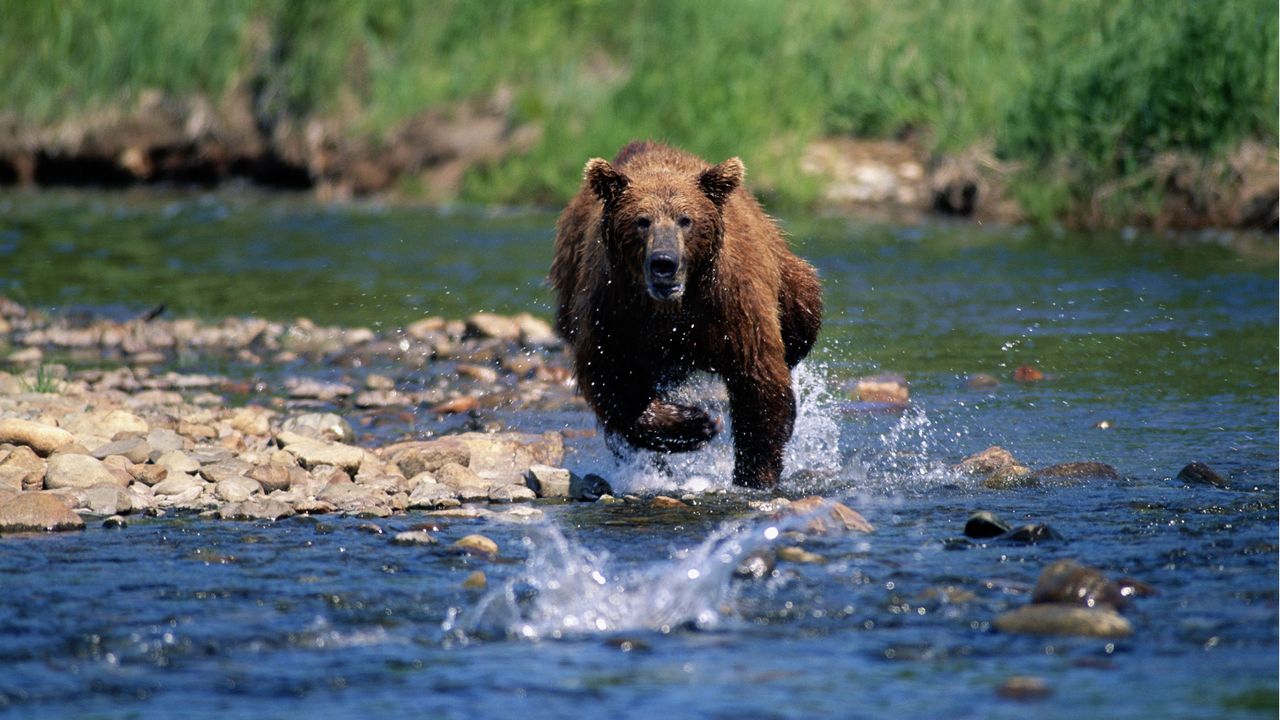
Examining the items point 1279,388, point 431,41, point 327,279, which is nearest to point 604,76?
point 431,41

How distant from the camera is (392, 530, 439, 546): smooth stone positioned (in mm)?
5699

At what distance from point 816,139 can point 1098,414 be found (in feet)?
37.3

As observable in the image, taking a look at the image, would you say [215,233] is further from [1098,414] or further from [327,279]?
[1098,414]

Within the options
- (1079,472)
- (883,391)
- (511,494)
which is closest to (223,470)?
(511,494)

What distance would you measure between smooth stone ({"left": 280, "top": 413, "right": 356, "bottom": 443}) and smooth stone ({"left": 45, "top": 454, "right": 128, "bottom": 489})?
4.47ft

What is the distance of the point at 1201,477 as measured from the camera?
652 centimetres

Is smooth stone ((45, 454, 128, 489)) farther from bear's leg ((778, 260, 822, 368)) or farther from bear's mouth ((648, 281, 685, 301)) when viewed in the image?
bear's leg ((778, 260, 822, 368))

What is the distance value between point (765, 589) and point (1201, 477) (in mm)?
2362

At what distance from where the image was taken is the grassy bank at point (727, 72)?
15.4 metres

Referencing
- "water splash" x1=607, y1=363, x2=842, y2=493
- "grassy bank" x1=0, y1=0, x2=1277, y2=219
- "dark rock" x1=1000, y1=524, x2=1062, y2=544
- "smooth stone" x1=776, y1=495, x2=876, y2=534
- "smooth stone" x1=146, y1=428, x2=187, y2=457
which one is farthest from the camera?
"grassy bank" x1=0, y1=0, x2=1277, y2=219

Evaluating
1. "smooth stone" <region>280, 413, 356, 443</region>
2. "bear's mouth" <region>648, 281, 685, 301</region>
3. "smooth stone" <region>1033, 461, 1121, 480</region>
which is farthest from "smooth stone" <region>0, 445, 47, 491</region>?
"smooth stone" <region>1033, 461, 1121, 480</region>

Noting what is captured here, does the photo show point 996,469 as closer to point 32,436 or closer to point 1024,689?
point 1024,689

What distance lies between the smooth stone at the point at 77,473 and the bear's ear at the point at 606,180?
7.22ft

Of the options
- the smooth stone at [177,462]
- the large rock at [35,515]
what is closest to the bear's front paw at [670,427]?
the smooth stone at [177,462]
